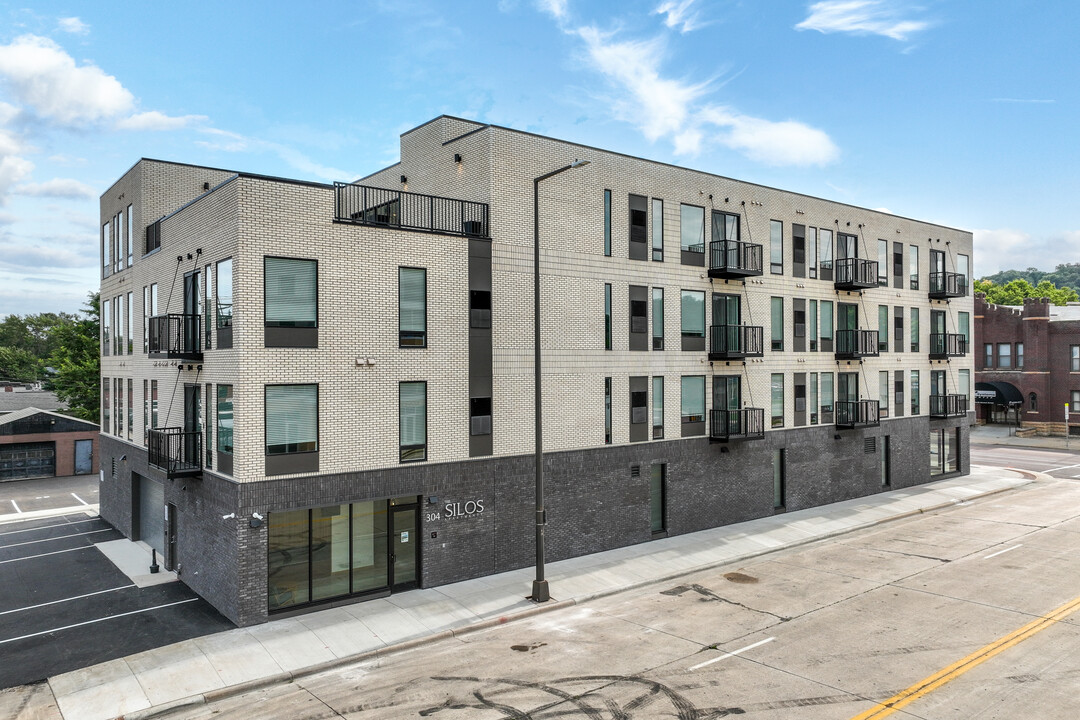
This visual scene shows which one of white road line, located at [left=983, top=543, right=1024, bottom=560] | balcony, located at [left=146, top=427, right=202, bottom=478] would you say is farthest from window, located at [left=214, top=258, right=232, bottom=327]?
white road line, located at [left=983, top=543, right=1024, bottom=560]

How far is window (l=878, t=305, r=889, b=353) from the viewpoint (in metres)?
34.0

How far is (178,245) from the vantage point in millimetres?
20453

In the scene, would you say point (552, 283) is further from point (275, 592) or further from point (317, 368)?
point (275, 592)

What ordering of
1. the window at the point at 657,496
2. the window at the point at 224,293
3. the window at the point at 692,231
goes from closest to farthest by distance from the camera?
the window at the point at 224,293
the window at the point at 657,496
the window at the point at 692,231

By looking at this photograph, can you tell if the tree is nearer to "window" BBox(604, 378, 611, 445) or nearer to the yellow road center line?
"window" BBox(604, 378, 611, 445)

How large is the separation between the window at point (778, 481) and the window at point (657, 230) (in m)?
10.1

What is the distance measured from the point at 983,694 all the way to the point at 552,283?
14749 millimetres

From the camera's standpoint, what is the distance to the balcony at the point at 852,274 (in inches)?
1233

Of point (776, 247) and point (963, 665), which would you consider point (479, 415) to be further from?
point (776, 247)

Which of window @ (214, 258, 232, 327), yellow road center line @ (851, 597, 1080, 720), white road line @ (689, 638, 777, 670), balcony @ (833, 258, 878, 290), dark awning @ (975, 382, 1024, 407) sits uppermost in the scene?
balcony @ (833, 258, 878, 290)

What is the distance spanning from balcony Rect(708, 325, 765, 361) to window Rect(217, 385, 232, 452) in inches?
657

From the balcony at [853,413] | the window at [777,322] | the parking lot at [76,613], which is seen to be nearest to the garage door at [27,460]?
the parking lot at [76,613]

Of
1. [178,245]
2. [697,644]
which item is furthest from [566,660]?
[178,245]

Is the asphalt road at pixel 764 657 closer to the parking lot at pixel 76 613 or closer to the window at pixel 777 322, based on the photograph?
the parking lot at pixel 76 613
